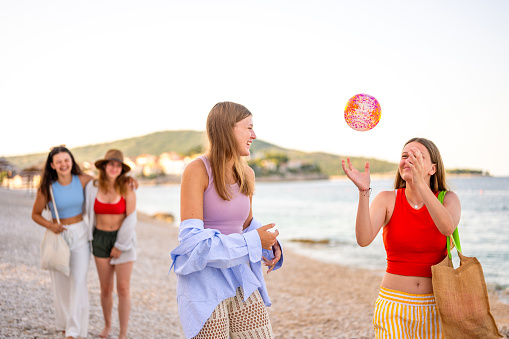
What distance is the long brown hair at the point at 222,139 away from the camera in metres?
2.56

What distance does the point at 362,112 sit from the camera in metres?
3.28

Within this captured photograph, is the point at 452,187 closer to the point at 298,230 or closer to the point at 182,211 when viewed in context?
the point at 182,211

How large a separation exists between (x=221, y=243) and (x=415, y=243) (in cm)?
126

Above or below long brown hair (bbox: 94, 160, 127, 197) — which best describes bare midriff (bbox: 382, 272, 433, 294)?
below

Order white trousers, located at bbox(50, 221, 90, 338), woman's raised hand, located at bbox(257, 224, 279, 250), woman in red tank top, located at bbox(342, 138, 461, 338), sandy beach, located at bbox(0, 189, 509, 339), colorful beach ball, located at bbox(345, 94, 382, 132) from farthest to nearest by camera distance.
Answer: sandy beach, located at bbox(0, 189, 509, 339), white trousers, located at bbox(50, 221, 90, 338), colorful beach ball, located at bbox(345, 94, 382, 132), woman in red tank top, located at bbox(342, 138, 461, 338), woman's raised hand, located at bbox(257, 224, 279, 250)

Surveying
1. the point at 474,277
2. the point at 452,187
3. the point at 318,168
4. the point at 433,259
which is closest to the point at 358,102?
the point at 452,187

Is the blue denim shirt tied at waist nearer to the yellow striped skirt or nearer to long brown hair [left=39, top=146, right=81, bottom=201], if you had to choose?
the yellow striped skirt

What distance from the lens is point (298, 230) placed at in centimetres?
2819

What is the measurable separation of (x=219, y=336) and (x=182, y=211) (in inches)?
29.7

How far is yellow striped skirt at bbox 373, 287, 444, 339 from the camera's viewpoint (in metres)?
2.64

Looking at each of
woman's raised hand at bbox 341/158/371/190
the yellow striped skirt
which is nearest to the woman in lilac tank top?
woman's raised hand at bbox 341/158/371/190

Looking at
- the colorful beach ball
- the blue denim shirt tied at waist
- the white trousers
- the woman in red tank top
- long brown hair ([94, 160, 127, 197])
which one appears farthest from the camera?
long brown hair ([94, 160, 127, 197])

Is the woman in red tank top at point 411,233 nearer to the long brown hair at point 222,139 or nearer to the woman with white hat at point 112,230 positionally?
the long brown hair at point 222,139

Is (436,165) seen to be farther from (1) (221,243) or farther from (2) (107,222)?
(2) (107,222)
